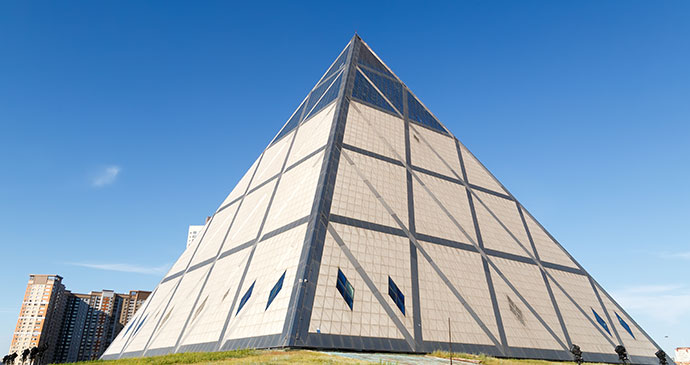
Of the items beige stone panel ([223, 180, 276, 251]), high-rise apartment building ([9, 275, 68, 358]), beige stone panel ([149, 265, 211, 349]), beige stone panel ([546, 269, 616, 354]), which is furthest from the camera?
high-rise apartment building ([9, 275, 68, 358])

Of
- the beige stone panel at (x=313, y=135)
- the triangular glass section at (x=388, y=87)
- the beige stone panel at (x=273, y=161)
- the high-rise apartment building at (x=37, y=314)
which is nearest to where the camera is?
the beige stone panel at (x=313, y=135)

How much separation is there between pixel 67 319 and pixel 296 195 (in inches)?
5889

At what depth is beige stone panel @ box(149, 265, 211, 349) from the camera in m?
30.8

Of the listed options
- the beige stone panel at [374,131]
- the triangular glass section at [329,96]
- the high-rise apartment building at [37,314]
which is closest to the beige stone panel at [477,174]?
the beige stone panel at [374,131]

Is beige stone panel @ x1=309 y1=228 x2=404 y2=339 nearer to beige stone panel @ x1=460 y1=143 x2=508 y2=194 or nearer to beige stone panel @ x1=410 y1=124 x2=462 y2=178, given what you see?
beige stone panel @ x1=410 y1=124 x2=462 y2=178

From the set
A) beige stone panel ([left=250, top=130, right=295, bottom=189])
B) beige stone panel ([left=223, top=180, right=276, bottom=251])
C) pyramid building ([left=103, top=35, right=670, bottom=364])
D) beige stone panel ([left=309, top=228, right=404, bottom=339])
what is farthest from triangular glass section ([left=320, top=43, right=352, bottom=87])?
beige stone panel ([left=309, top=228, right=404, bottom=339])

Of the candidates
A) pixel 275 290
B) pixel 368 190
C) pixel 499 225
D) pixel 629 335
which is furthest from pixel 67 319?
pixel 629 335

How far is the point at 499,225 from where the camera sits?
3981 cm

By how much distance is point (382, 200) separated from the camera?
30594 millimetres

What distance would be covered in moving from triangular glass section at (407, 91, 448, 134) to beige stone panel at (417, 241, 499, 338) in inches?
719

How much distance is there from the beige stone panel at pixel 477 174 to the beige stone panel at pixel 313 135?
654 inches

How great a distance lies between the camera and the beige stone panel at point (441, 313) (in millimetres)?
24891

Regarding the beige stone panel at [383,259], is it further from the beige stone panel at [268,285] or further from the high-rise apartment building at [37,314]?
the high-rise apartment building at [37,314]

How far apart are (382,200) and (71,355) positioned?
511ft
